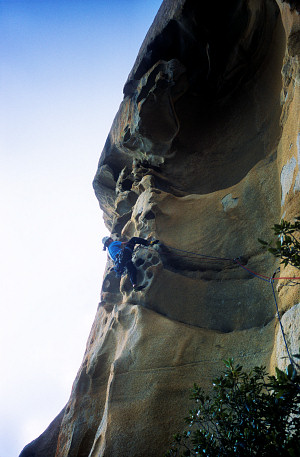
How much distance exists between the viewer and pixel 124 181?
10242 millimetres

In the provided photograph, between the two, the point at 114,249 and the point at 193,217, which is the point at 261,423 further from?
the point at 114,249

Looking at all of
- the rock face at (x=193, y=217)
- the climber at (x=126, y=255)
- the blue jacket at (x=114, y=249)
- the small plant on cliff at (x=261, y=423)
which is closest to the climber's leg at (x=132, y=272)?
the climber at (x=126, y=255)

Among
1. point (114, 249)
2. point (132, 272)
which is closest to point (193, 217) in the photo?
point (132, 272)

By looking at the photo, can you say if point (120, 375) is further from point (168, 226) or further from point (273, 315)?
point (168, 226)

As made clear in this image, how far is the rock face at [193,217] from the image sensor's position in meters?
5.68

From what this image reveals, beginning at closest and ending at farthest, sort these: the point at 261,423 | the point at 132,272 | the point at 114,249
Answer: the point at 261,423
the point at 132,272
the point at 114,249

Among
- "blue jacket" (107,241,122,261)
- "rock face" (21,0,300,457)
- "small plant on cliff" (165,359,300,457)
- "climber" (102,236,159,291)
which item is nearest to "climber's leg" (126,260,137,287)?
"climber" (102,236,159,291)

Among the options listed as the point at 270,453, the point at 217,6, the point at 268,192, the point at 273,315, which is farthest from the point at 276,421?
the point at 217,6

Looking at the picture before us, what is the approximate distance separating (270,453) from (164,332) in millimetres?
3708

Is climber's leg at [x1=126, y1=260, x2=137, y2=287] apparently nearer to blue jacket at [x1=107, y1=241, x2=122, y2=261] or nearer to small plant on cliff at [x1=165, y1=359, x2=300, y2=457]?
blue jacket at [x1=107, y1=241, x2=122, y2=261]

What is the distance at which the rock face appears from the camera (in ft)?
18.6

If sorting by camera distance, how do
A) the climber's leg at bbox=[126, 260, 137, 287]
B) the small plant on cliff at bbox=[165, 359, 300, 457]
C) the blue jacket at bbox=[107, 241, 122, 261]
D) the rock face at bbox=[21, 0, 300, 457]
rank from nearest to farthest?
the small plant on cliff at bbox=[165, 359, 300, 457], the rock face at bbox=[21, 0, 300, 457], the climber's leg at bbox=[126, 260, 137, 287], the blue jacket at bbox=[107, 241, 122, 261]

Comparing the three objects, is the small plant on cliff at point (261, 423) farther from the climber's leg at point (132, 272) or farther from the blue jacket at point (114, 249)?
the blue jacket at point (114, 249)

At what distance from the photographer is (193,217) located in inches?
306
